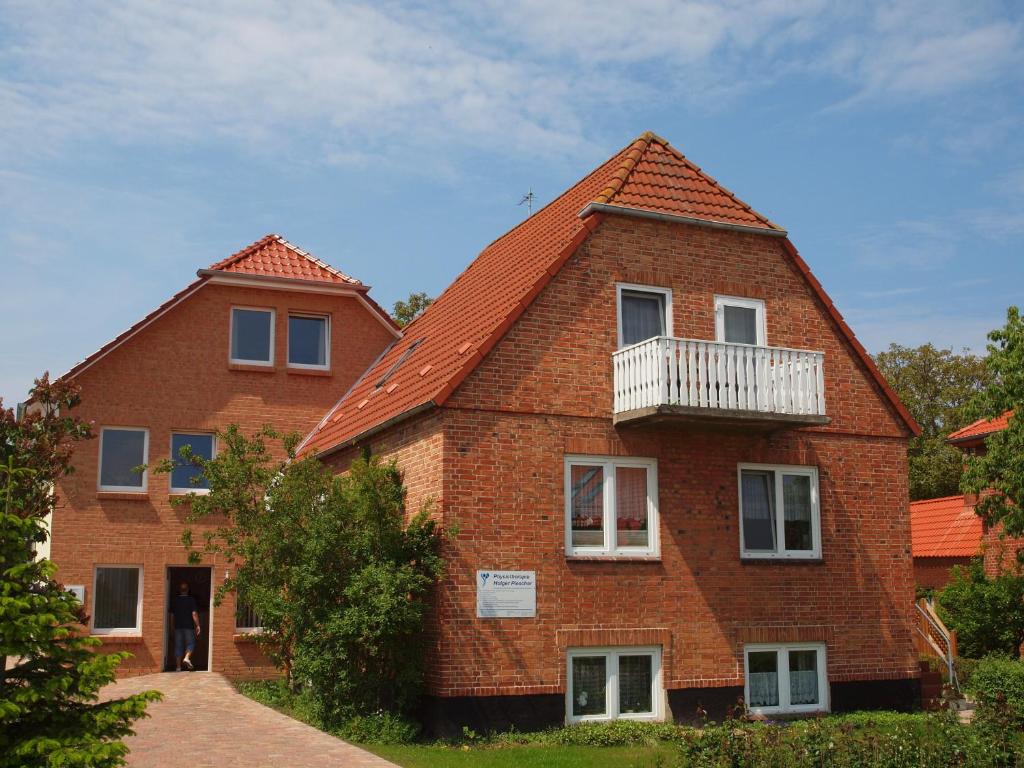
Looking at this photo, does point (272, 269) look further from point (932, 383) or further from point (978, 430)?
point (932, 383)

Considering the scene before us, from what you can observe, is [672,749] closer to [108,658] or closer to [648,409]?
[648,409]

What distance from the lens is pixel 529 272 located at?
704 inches

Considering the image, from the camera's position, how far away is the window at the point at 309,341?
77.2 feet

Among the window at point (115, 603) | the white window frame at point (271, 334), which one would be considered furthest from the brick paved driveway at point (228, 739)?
the white window frame at point (271, 334)

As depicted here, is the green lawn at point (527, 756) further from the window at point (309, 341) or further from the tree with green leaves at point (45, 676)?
the window at point (309, 341)

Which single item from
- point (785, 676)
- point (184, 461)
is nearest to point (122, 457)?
point (184, 461)

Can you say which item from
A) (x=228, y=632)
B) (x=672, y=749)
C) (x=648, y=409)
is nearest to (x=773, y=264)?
(x=648, y=409)

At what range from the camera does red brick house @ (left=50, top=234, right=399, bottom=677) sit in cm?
2125

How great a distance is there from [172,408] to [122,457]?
51.8 inches

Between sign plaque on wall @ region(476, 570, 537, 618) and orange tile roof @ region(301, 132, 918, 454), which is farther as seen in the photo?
orange tile roof @ region(301, 132, 918, 454)

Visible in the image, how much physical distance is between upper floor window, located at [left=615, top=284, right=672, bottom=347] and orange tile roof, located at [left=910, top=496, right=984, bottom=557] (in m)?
16.9

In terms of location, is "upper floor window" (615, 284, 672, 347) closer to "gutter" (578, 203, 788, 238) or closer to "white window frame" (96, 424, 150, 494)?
"gutter" (578, 203, 788, 238)

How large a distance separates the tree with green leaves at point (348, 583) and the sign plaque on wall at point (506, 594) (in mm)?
690

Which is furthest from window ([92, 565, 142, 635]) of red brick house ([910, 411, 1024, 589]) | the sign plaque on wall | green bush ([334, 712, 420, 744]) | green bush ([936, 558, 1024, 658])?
red brick house ([910, 411, 1024, 589])
